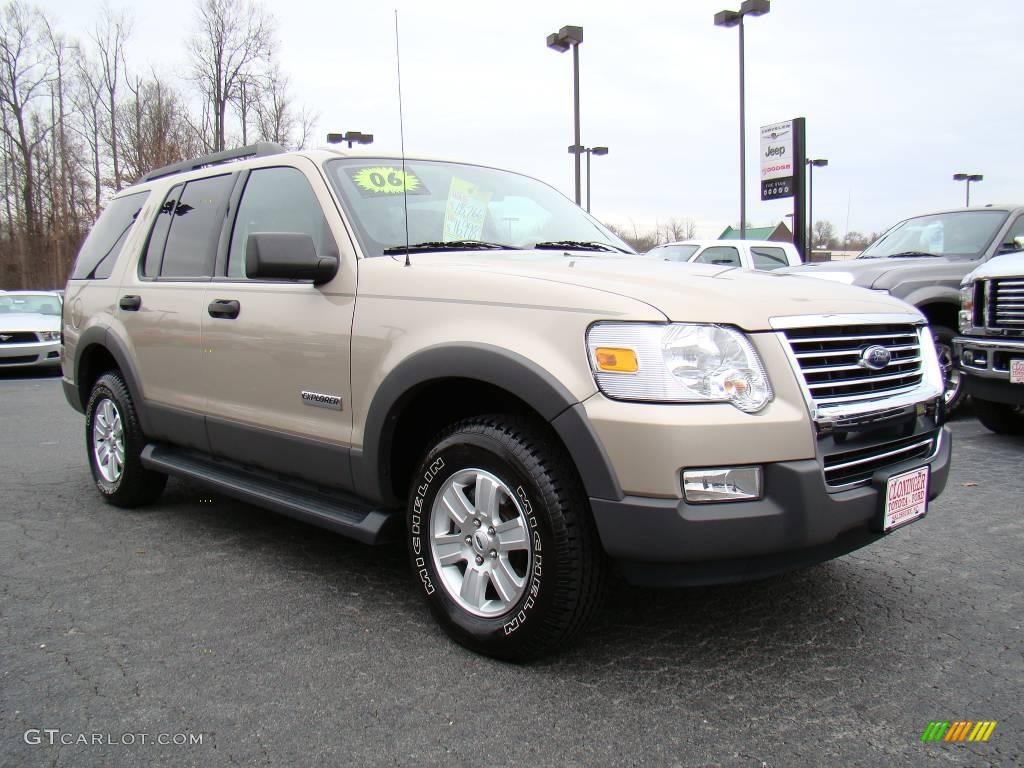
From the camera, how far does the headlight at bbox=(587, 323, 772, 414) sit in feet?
8.16

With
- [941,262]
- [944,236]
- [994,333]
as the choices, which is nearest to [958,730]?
[994,333]

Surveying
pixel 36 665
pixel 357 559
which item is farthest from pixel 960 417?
pixel 36 665

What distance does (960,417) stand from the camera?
827cm

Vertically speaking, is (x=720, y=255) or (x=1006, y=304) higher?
(x=720, y=255)

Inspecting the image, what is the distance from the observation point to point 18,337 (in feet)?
44.7

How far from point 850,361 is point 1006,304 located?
13.8 feet

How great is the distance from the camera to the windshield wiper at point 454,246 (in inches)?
137

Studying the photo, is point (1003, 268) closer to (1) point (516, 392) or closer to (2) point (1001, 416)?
(2) point (1001, 416)

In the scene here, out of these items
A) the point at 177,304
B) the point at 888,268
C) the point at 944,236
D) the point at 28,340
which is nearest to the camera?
the point at 177,304

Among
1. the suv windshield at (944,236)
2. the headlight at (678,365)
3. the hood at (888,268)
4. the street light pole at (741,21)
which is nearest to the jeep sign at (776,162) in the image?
the street light pole at (741,21)

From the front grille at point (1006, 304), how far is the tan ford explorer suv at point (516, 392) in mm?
3366

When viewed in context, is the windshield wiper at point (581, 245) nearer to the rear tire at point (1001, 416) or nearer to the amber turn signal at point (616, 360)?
the amber turn signal at point (616, 360)

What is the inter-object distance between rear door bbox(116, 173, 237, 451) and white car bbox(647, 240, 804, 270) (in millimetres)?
8475

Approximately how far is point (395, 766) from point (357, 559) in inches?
70.1
